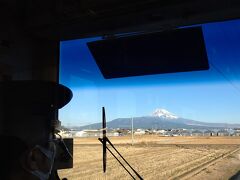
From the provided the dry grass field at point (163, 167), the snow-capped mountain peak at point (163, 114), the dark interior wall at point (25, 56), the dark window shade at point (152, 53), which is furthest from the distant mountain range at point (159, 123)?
the dark interior wall at point (25, 56)

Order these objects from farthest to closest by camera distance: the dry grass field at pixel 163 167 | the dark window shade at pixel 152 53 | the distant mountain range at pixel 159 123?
the dry grass field at pixel 163 167
the distant mountain range at pixel 159 123
the dark window shade at pixel 152 53

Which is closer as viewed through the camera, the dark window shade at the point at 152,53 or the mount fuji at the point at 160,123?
the dark window shade at the point at 152,53

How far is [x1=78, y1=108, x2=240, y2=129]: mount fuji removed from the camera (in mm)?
2402

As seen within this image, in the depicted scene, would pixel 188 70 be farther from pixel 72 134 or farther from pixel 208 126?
pixel 72 134

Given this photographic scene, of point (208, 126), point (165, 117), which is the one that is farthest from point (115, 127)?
point (208, 126)

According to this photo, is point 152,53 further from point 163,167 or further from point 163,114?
point 163,167

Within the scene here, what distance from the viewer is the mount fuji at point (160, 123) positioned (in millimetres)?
2402

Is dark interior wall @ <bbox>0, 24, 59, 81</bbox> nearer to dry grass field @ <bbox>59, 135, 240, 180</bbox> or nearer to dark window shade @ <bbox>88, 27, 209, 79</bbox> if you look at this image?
dark window shade @ <bbox>88, 27, 209, 79</bbox>

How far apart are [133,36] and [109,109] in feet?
1.57

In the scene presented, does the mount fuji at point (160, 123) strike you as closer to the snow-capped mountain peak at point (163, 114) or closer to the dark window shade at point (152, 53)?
the snow-capped mountain peak at point (163, 114)

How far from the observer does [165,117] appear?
2.79 meters

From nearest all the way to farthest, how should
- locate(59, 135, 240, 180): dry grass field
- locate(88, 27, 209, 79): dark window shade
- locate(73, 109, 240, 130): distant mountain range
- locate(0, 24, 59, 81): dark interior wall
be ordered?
locate(88, 27, 209, 79): dark window shade < locate(73, 109, 240, 130): distant mountain range < locate(0, 24, 59, 81): dark interior wall < locate(59, 135, 240, 180): dry grass field

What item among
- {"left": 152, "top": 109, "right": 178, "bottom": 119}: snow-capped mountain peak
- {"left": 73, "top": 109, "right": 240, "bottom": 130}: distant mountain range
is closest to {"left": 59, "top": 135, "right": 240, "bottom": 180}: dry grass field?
{"left": 73, "top": 109, "right": 240, "bottom": 130}: distant mountain range

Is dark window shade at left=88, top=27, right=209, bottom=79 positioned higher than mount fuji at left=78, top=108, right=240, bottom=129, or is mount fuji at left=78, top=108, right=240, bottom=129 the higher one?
dark window shade at left=88, top=27, right=209, bottom=79
